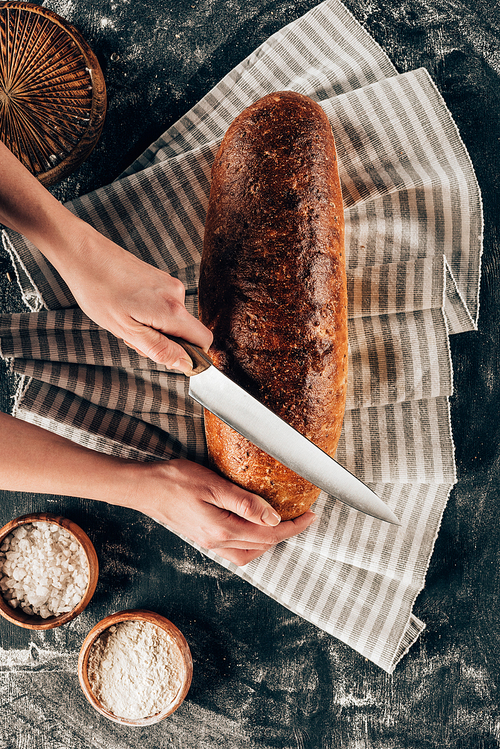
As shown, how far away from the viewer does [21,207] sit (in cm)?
86

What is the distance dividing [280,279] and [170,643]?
3.11 ft

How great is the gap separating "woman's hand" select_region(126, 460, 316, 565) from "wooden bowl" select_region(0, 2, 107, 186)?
82cm

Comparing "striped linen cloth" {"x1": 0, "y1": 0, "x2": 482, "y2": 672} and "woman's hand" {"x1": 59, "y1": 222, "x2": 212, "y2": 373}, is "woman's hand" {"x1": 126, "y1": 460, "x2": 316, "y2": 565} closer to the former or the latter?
"striped linen cloth" {"x1": 0, "y1": 0, "x2": 482, "y2": 672}

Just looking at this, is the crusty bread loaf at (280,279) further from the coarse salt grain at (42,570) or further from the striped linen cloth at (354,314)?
the coarse salt grain at (42,570)

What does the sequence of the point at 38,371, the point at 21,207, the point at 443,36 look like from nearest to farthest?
1. the point at 21,207
2. the point at 38,371
3. the point at 443,36

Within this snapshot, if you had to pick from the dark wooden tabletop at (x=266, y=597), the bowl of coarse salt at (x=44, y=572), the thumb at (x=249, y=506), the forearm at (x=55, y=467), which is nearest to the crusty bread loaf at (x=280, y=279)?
the thumb at (x=249, y=506)

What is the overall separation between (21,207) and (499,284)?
1.16m

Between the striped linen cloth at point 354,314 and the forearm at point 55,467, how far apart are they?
9 centimetres

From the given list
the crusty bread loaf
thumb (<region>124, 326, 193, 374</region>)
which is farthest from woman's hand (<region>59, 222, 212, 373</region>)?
the crusty bread loaf

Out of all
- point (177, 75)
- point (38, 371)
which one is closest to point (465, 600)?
point (38, 371)

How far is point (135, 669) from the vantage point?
46.6 inches

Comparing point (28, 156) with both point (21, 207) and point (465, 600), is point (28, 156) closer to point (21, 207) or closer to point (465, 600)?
point (21, 207)

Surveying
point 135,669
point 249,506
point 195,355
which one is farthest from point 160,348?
point 135,669

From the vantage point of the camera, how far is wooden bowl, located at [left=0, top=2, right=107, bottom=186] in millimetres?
1151
